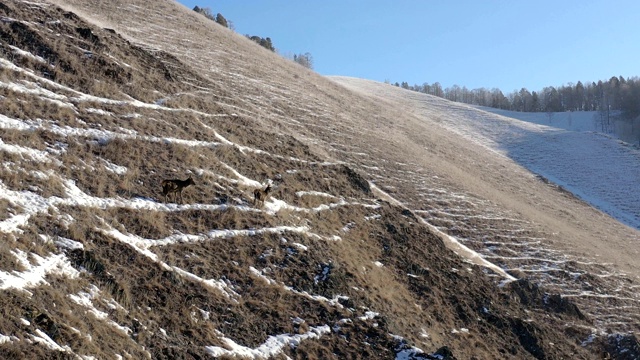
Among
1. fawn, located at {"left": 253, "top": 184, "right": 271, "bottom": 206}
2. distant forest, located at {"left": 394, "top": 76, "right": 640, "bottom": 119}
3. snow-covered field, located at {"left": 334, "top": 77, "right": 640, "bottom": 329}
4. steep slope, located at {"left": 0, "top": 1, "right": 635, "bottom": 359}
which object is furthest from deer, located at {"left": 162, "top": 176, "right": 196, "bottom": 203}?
distant forest, located at {"left": 394, "top": 76, "right": 640, "bottom": 119}

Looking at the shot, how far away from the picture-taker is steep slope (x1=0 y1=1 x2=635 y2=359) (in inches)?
362

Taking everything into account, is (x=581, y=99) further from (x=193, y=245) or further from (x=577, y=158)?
(x=193, y=245)

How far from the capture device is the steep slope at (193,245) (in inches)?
362

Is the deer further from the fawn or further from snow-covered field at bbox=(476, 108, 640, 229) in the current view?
snow-covered field at bbox=(476, 108, 640, 229)

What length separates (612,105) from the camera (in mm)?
115938

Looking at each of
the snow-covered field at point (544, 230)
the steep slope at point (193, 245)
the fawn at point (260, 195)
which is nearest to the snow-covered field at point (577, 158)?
the snow-covered field at point (544, 230)

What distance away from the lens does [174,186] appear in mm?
13156

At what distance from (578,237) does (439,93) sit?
5340 inches

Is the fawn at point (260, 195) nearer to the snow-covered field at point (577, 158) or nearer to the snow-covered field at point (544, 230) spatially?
the snow-covered field at point (544, 230)

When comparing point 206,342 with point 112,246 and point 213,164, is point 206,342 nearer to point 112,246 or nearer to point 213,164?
point 112,246

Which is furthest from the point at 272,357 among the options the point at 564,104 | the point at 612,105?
the point at 564,104

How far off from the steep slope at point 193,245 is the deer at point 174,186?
0.91 ft

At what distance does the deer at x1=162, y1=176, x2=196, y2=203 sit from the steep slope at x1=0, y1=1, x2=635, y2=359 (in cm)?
28

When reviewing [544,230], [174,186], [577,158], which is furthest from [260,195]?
[577,158]
